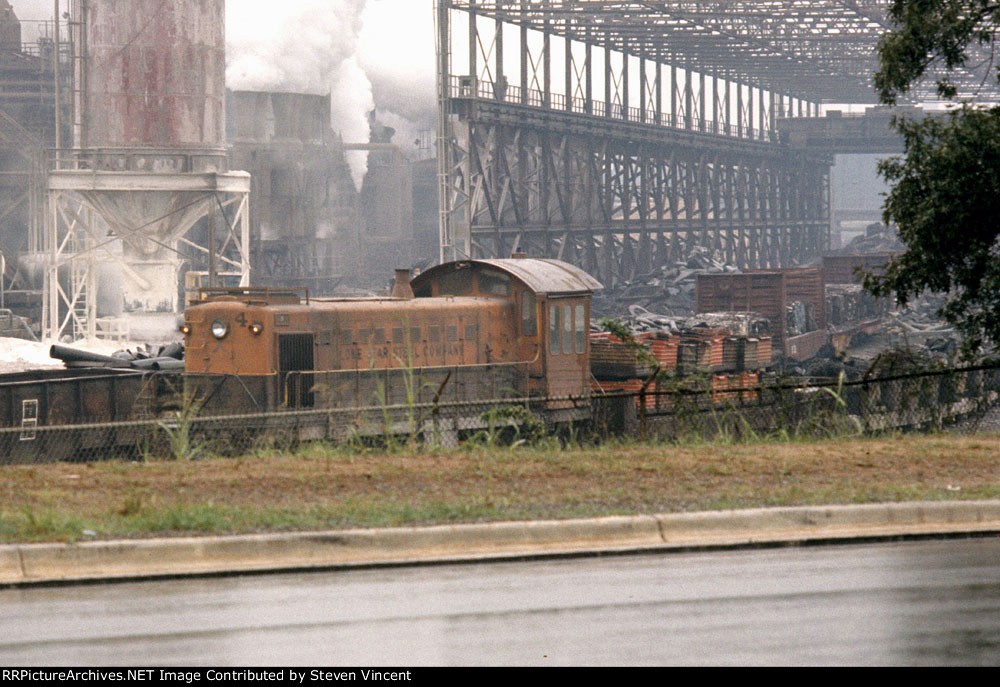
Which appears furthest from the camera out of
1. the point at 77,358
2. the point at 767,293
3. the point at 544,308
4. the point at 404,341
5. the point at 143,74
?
the point at 767,293

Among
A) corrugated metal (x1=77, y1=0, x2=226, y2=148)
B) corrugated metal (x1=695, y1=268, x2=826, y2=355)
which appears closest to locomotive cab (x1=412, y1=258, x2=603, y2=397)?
corrugated metal (x1=77, y1=0, x2=226, y2=148)

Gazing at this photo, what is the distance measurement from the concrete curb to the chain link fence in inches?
172

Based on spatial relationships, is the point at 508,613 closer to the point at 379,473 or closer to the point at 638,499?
the point at 638,499

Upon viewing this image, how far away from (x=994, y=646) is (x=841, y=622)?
913mm

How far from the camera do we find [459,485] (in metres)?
11.9

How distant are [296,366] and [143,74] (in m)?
25.5

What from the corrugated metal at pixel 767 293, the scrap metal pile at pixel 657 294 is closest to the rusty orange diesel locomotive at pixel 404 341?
the corrugated metal at pixel 767 293

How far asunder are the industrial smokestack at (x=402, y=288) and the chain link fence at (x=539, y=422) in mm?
4048

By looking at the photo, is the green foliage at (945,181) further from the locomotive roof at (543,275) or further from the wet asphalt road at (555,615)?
the locomotive roof at (543,275)

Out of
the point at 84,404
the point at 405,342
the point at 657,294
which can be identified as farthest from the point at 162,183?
the point at 657,294

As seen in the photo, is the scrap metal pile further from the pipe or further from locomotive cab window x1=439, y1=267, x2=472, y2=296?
the pipe

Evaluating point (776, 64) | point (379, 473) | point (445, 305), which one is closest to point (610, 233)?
point (776, 64)

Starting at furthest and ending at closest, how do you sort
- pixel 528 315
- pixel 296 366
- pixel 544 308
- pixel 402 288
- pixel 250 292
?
pixel 402 288 < pixel 528 315 < pixel 544 308 < pixel 250 292 < pixel 296 366

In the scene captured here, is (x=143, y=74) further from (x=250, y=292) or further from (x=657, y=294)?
(x=657, y=294)
